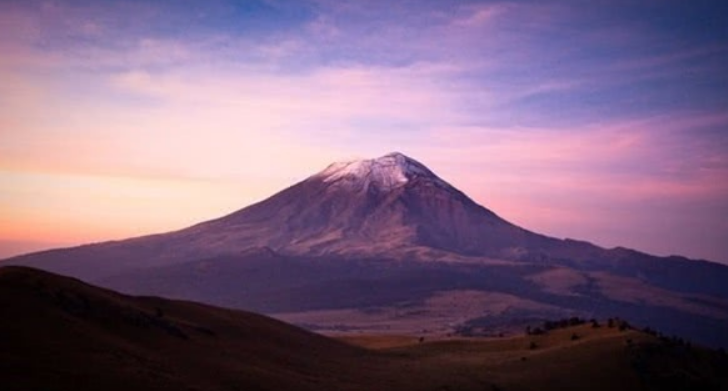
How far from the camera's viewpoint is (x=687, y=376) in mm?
37219

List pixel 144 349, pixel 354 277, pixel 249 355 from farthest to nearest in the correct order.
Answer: pixel 354 277, pixel 249 355, pixel 144 349

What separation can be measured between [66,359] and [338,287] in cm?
11586

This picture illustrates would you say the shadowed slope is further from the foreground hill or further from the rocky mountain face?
the rocky mountain face

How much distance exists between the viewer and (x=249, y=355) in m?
30.5

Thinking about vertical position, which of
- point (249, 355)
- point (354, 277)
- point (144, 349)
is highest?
point (354, 277)

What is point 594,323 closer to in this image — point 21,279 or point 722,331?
point 21,279

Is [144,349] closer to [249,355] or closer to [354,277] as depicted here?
[249,355]

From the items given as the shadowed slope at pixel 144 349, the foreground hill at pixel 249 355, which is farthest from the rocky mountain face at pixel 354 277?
the shadowed slope at pixel 144 349

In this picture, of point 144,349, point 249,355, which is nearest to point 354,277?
point 249,355

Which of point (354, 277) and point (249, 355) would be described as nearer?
point (249, 355)

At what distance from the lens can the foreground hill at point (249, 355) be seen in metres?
21.5

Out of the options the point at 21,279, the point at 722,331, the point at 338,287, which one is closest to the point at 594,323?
the point at 21,279

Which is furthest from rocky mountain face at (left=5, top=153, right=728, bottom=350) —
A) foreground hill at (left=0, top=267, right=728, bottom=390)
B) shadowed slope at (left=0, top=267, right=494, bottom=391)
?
shadowed slope at (left=0, top=267, right=494, bottom=391)

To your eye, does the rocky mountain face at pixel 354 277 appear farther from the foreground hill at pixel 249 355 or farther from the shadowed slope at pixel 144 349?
the shadowed slope at pixel 144 349
